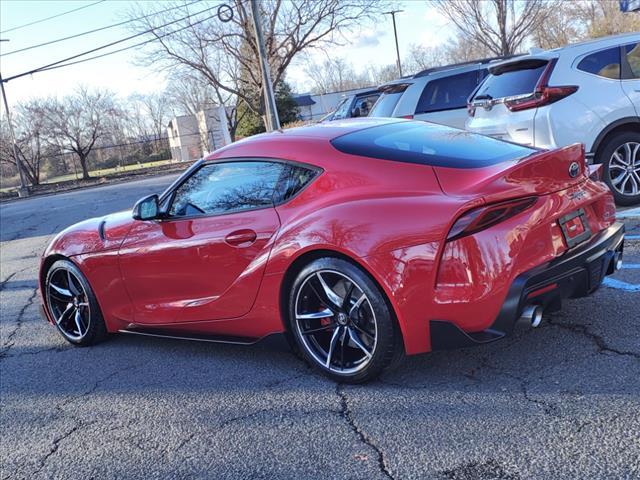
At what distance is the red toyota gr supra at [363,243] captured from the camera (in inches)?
116

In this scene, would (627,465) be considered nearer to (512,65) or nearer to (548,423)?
(548,423)

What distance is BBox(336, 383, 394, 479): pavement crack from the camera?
263cm

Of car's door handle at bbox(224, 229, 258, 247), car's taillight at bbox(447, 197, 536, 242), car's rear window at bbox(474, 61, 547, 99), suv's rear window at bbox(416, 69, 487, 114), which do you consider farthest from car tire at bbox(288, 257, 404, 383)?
suv's rear window at bbox(416, 69, 487, 114)

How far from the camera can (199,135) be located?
51.0m

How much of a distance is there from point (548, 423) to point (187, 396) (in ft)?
6.73

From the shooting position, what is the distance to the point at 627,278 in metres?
4.53

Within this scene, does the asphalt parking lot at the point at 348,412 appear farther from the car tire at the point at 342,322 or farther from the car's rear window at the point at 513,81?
the car's rear window at the point at 513,81

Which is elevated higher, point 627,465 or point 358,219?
point 358,219

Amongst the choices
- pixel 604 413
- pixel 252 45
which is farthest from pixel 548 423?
pixel 252 45

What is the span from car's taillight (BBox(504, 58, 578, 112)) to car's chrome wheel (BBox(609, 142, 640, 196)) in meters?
0.82

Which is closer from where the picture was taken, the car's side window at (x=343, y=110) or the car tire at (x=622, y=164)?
the car tire at (x=622, y=164)

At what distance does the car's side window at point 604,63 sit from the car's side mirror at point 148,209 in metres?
4.85

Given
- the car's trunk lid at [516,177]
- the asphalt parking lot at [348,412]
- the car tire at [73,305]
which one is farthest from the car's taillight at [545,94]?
the car tire at [73,305]

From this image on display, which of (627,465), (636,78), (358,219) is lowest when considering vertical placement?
(627,465)
